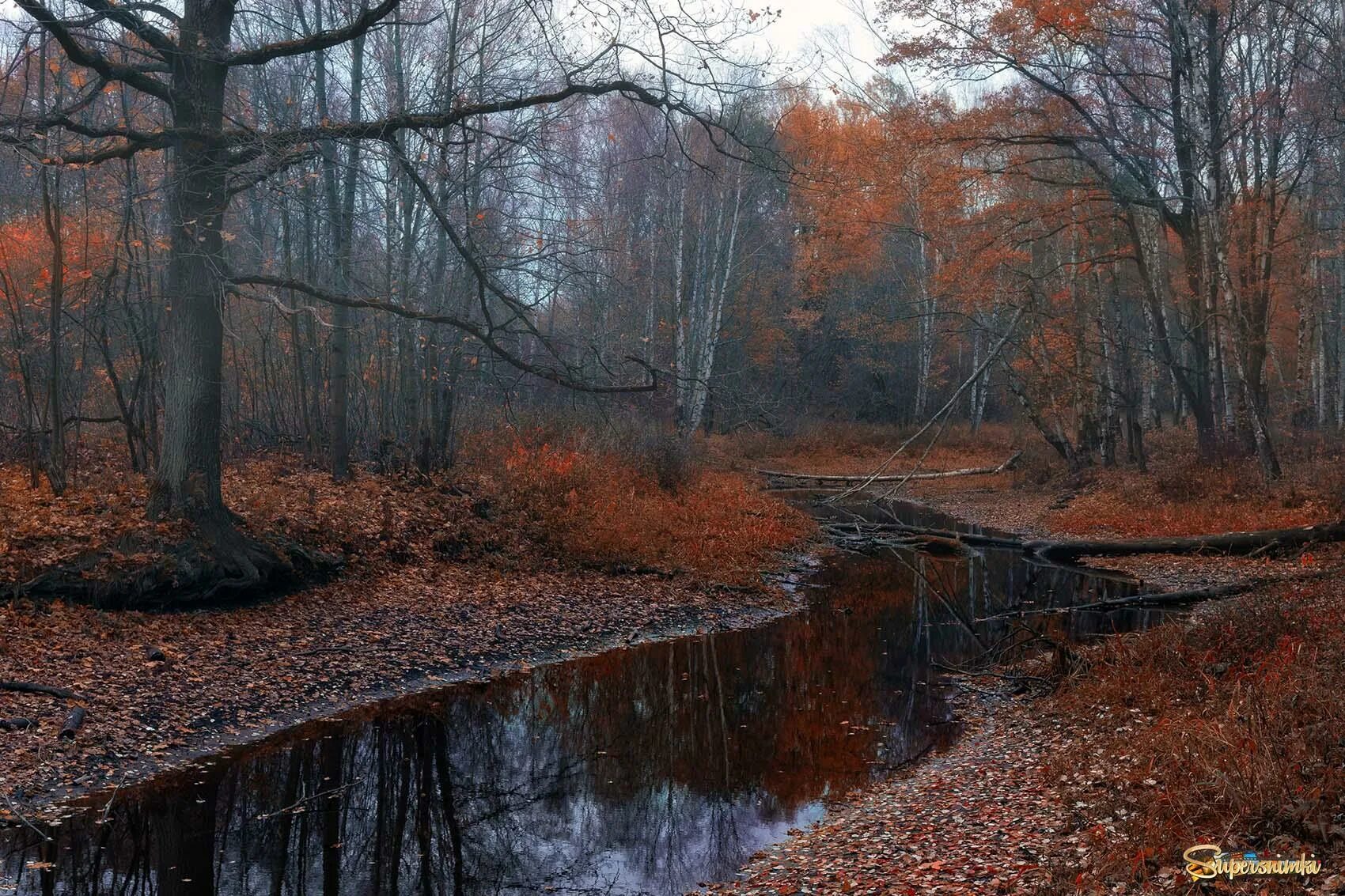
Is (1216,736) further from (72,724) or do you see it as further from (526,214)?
(526,214)

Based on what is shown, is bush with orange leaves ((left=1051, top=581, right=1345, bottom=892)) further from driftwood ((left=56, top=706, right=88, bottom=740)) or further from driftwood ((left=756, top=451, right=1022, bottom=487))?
driftwood ((left=756, top=451, right=1022, bottom=487))

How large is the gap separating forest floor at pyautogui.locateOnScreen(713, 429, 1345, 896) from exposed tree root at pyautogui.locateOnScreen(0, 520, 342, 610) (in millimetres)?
7296

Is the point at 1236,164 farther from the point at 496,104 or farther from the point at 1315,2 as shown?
the point at 496,104

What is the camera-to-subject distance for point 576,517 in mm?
15789

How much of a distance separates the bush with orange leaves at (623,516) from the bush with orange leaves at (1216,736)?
739cm

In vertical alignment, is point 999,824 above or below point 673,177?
below

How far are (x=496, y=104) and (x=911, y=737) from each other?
7.90 m

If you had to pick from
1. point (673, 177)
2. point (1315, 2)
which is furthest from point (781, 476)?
point (1315, 2)

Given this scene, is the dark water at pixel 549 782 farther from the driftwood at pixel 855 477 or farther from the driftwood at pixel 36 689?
the driftwood at pixel 855 477

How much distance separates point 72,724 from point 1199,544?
1541 centimetres

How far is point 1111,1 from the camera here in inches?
703

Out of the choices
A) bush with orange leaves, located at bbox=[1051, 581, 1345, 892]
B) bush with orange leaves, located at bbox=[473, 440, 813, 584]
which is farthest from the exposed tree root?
bush with orange leaves, located at bbox=[1051, 581, 1345, 892]

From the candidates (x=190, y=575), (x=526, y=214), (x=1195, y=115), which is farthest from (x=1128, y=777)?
(x=526, y=214)

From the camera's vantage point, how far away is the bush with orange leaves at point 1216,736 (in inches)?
198
